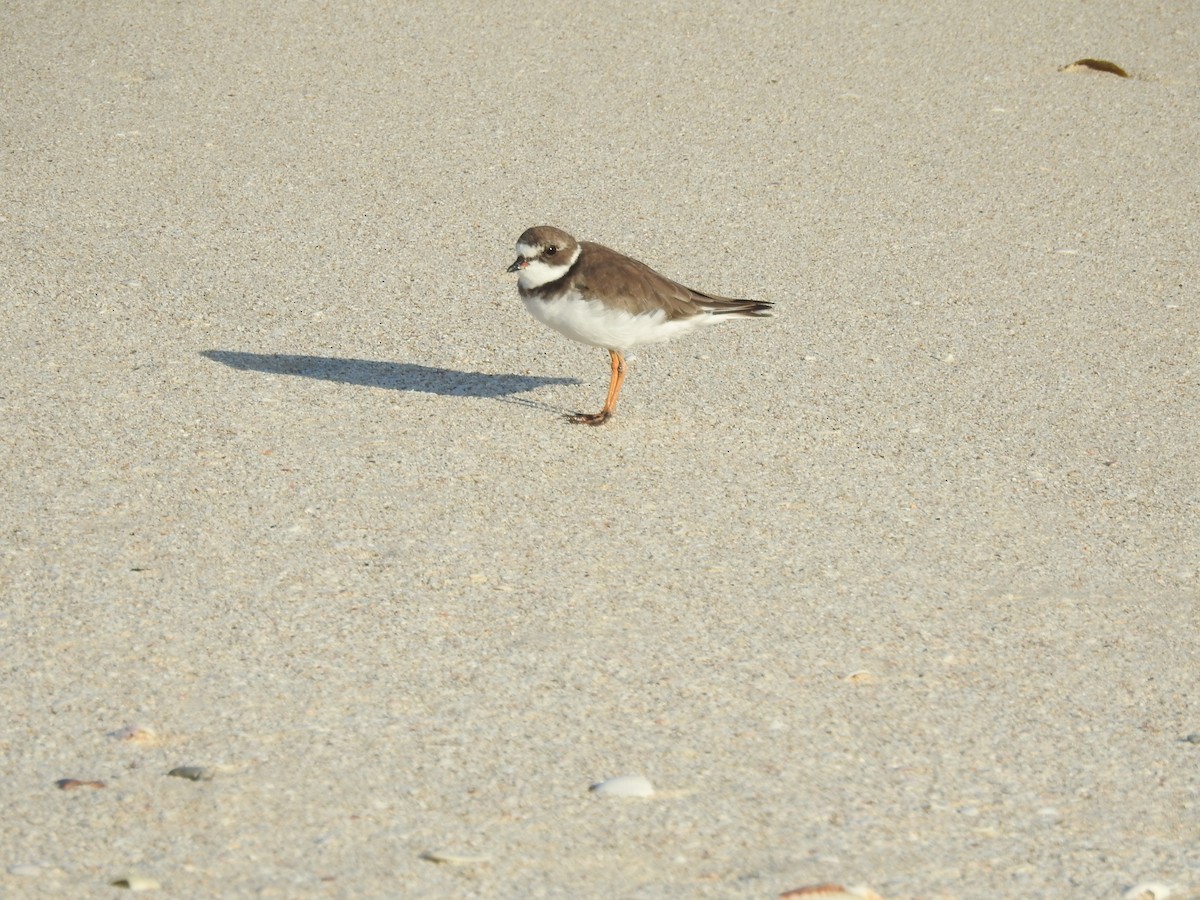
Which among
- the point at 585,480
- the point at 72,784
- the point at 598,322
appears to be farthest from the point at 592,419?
the point at 72,784

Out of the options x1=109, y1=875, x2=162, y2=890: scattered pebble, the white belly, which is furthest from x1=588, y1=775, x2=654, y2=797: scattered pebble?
the white belly

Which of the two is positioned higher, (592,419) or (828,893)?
(592,419)

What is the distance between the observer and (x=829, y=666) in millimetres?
4148

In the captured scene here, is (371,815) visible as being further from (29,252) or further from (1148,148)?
(1148,148)

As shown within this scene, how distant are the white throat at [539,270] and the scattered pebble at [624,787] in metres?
2.61

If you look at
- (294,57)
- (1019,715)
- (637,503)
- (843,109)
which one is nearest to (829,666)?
(1019,715)

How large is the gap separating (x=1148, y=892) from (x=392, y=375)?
3.83 metres

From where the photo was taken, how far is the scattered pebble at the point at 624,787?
3.50 m

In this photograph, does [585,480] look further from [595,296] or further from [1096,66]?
[1096,66]

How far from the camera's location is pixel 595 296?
5668mm

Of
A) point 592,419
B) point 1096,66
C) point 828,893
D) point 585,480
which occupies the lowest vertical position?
point 828,893

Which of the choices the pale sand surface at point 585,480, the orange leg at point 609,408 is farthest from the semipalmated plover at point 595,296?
the pale sand surface at point 585,480

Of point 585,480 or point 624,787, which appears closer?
point 624,787

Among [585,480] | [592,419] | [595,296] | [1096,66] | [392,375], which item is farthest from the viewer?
[1096,66]
